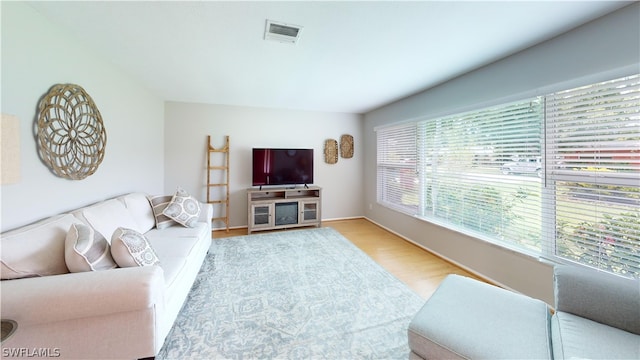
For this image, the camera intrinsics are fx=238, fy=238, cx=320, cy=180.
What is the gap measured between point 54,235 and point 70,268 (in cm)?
28

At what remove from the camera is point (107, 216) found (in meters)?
1.99

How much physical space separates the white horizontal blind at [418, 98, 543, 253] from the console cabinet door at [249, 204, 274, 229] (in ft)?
8.37

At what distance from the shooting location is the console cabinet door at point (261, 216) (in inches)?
161

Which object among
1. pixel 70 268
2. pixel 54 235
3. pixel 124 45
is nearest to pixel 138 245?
pixel 70 268

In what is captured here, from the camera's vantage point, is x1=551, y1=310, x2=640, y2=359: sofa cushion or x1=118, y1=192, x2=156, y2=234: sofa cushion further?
x1=118, y1=192, x2=156, y2=234: sofa cushion

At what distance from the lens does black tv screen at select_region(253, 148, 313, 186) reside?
4281 mm

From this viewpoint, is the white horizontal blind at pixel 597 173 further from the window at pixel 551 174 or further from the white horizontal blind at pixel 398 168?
the white horizontal blind at pixel 398 168

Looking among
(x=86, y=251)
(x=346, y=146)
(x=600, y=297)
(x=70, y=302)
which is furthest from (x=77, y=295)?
(x=346, y=146)

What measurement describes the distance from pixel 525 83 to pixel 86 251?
3524 millimetres

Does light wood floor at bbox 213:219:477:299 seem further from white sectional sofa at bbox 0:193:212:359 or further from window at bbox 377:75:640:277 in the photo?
white sectional sofa at bbox 0:193:212:359

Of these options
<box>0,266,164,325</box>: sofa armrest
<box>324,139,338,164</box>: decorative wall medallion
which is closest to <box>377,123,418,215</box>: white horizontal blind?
<box>324,139,338,164</box>: decorative wall medallion

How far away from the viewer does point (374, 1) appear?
1533 millimetres

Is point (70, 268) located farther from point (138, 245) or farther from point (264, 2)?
point (264, 2)

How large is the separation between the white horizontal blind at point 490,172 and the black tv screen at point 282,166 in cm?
211
